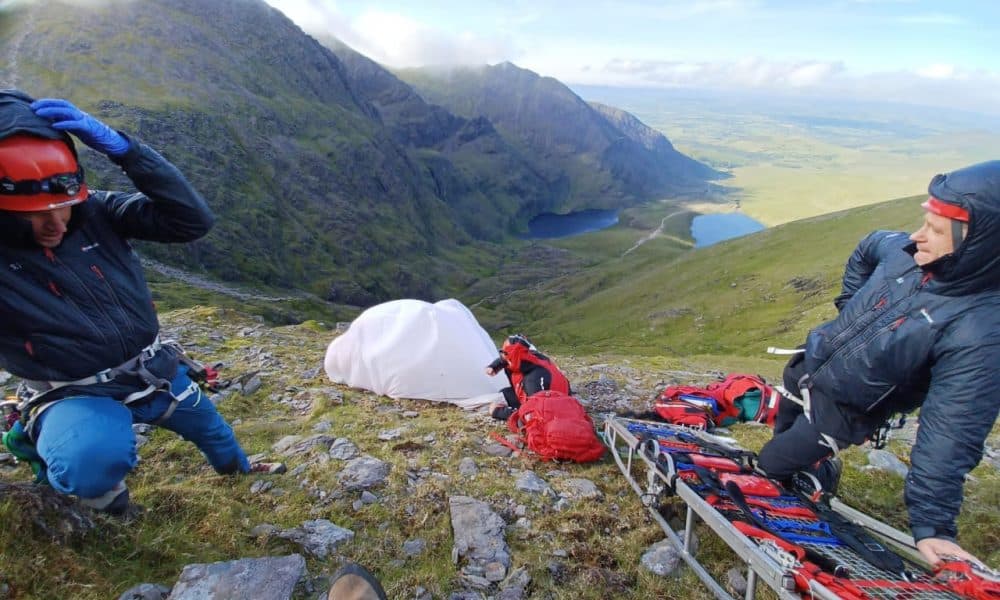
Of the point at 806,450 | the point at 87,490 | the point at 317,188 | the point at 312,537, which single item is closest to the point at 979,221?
the point at 806,450

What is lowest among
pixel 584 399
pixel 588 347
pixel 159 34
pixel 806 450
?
pixel 588 347

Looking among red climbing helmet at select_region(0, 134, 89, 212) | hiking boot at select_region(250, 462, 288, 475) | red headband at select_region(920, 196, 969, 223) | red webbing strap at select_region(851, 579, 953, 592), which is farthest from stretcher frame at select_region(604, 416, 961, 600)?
red climbing helmet at select_region(0, 134, 89, 212)

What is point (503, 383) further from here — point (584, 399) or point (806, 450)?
point (806, 450)

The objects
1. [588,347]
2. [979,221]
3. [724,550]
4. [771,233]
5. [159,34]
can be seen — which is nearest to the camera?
[979,221]

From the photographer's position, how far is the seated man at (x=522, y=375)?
1027 cm

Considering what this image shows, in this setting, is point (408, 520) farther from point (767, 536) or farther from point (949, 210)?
point (949, 210)

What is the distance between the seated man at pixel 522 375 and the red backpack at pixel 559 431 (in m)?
1.25

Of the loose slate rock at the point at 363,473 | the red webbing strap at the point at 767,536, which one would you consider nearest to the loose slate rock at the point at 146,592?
the loose slate rock at the point at 363,473

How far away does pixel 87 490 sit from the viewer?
449 cm

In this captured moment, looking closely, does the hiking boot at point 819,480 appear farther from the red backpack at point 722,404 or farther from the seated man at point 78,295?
the seated man at point 78,295

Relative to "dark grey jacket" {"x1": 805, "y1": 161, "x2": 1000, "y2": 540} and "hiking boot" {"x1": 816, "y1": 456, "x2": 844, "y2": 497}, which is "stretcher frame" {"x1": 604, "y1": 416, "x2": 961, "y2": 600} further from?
"dark grey jacket" {"x1": 805, "y1": 161, "x2": 1000, "y2": 540}

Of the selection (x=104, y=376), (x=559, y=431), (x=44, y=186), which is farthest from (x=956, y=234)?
(x=104, y=376)

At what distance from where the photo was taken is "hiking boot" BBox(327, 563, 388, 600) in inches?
154

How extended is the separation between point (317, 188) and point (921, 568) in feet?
516
